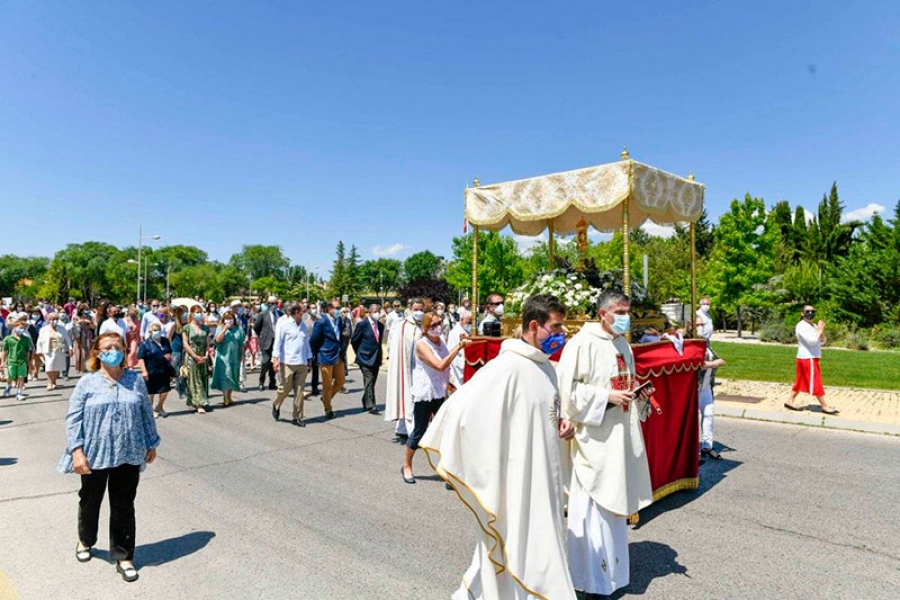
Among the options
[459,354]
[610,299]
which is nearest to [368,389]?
[459,354]

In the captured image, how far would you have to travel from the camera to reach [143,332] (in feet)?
50.1

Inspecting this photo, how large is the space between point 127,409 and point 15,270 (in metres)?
121

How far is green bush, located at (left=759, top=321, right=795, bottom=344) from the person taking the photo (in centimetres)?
2842

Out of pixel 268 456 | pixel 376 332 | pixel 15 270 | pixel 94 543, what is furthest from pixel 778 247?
pixel 15 270

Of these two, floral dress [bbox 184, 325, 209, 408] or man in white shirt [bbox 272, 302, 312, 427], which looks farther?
floral dress [bbox 184, 325, 209, 408]

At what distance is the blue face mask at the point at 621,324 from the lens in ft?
13.5

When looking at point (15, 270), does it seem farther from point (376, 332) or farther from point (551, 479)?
point (551, 479)

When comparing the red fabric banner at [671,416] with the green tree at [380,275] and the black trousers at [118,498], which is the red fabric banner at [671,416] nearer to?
the black trousers at [118,498]

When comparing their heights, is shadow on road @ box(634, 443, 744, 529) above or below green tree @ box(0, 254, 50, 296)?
below

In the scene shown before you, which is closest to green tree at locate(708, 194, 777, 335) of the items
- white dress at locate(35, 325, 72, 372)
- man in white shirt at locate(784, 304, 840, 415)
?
man in white shirt at locate(784, 304, 840, 415)

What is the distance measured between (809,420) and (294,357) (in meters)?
8.79

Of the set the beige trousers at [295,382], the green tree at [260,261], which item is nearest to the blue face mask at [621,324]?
the beige trousers at [295,382]

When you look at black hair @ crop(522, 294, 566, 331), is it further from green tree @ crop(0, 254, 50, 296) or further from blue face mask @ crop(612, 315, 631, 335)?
green tree @ crop(0, 254, 50, 296)

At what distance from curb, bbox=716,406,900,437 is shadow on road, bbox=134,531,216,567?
29.4 feet
